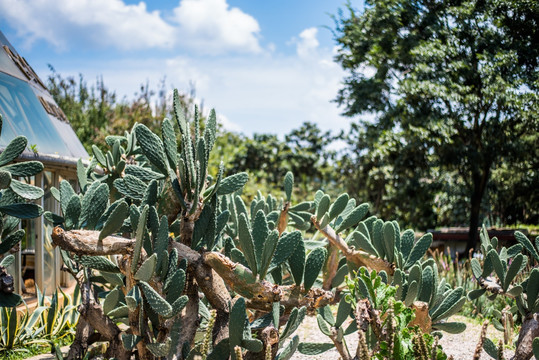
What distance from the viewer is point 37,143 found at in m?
6.09

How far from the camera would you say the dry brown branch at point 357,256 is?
307cm

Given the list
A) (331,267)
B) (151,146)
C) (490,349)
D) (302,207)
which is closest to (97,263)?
(151,146)

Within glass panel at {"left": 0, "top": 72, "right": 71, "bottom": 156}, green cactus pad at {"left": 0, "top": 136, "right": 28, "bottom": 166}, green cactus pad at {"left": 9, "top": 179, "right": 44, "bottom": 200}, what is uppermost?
glass panel at {"left": 0, "top": 72, "right": 71, "bottom": 156}

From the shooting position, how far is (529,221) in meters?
14.4

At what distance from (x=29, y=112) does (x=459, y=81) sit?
30.1 feet

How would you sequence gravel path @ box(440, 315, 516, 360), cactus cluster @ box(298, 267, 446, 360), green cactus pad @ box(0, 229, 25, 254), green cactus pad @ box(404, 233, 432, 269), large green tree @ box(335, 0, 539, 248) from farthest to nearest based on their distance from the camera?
large green tree @ box(335, 0, 539, 248) → gravel path @ box(440, 315, 516, 360) → green cactus pad @ box(404, 233, 432, 269) → green cactus pad @ box(0, 229, 25, 254) → cactus cluster @ box(298, 267, 446, 360)

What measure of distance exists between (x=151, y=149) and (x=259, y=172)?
645 inches

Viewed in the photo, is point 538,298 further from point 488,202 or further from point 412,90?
point 488,202

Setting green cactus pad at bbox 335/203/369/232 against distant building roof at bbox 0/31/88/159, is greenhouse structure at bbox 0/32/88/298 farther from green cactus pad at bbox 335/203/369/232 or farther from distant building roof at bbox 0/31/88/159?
green cactus pad at bbox 335/203/369/232

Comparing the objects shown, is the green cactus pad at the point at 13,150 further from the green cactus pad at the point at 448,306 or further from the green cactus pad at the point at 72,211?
the green cactus pad at the point at 448,306

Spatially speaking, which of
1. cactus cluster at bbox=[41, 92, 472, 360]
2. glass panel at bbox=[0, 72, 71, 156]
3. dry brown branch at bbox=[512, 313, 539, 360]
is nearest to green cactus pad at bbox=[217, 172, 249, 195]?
cactus cluster at bbox=[41, 92, 472, 360]

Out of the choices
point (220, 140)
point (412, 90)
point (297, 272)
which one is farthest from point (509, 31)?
point (297, 272)

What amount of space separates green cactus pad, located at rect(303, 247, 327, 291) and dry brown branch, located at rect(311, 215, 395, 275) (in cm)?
74

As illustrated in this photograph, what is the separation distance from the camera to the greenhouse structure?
5918mm
